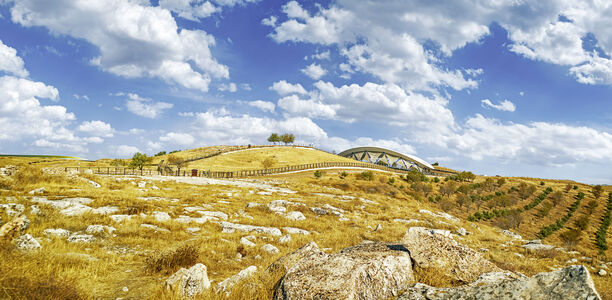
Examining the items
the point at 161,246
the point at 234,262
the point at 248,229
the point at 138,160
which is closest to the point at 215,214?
the point at 248,229

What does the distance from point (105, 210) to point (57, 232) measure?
4916 millimetres

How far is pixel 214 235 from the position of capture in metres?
12.7

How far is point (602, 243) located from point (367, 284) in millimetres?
42927

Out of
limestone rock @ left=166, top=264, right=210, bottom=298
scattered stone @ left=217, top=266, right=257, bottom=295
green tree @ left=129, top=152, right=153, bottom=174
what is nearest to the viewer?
limestone rock @ left=166, top=264, right=210, bottom=298

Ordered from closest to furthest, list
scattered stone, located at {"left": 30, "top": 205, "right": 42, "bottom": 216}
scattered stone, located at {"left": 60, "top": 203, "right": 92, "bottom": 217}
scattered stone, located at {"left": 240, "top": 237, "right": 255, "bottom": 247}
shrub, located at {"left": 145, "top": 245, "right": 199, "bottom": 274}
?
shrub, located at {"left": 145, "top": 245, "right": 199, "bottom": 274}, scattered stone, located at {"left": 240, "top": 237, "right": 255, "bottom": 247}, scattered stone, located at {"left": 30, "top": 205, "right": 42, "bottom": 216}, scattered stone, located at {"left": 60, "top": 203, "right": 92, "bottom": 217}

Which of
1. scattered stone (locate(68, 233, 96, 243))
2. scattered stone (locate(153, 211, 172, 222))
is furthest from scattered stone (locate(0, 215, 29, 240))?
scattered stone (locate(153, 211, 172, 222))

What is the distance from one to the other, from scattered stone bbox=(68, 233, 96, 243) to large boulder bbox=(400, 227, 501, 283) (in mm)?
10199

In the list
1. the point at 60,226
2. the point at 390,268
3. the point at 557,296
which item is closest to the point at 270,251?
the point at 390,268

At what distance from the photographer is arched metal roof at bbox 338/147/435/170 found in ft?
455

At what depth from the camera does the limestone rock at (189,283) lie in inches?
227

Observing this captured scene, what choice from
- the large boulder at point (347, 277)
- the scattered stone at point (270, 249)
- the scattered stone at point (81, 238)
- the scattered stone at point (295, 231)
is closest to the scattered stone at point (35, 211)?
the scattered stone at point (81, 238)

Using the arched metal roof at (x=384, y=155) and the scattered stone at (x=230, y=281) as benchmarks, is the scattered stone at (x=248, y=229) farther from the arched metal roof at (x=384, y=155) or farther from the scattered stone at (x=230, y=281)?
the arched metal roof at (x=384, y=155)

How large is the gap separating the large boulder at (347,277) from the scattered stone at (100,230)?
907 cm

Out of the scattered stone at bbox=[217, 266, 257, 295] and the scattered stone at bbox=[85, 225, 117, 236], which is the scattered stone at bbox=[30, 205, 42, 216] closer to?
the scattered stone at bbox=[85, 225, 117, 236]
